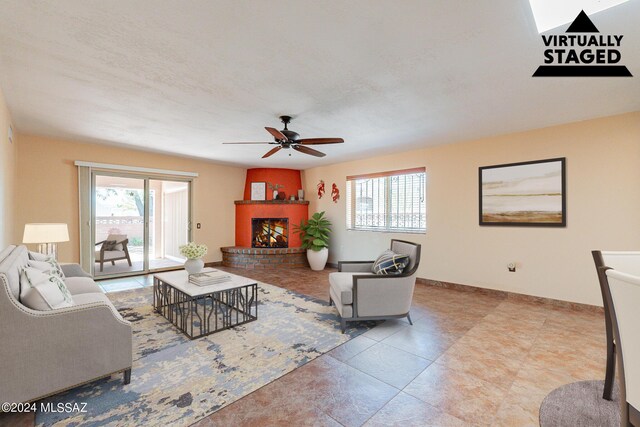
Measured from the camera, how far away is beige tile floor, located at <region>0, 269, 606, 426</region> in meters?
1.70

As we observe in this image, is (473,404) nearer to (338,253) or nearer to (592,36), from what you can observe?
(592,36)

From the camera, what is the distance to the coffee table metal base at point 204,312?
2875 millimetres

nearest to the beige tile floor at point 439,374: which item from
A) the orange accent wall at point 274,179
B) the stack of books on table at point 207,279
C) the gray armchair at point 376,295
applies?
the gray armchair at point 376,295

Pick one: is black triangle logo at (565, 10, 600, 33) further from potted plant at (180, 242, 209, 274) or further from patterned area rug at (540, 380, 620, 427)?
potted plant at (180, 242, 209, 274)

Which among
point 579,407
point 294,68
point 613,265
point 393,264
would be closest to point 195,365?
point 393,264

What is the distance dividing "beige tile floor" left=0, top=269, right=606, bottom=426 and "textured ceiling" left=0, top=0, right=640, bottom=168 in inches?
97.6

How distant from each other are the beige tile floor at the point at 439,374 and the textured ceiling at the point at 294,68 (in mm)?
2480

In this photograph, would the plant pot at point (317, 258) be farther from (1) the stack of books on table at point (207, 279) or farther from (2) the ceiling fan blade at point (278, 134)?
(2) the ceiling fan blade at point (278, 134)

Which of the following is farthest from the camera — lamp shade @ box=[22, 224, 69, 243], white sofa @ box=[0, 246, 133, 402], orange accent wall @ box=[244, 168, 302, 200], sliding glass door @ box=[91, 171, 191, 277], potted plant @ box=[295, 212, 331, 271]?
orange accent wall @ box=[244, 168, 302, 200]

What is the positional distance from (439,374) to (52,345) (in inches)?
106

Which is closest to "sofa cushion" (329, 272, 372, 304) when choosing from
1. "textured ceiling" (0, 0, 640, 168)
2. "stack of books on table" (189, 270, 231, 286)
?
"stack of books on table" (189, 270, 231, 286)

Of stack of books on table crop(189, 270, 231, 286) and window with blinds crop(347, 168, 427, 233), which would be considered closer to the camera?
stack of books on table crop(189, 270, 231, 286)

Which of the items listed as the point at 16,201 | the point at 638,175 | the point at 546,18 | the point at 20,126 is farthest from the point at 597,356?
the point at 16,201

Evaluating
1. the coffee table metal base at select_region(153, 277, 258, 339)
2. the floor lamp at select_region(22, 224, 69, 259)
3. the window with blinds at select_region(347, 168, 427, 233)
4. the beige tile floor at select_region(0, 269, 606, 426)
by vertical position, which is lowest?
the beige tile floor at select_region(0, 269, 606, 426)
